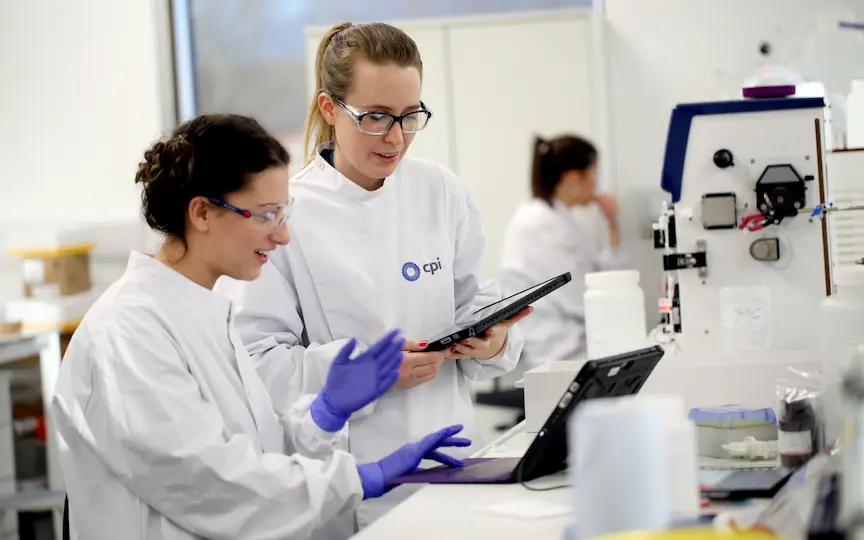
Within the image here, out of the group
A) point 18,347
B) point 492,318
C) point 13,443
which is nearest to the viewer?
point 492,318

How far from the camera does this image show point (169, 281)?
156cm

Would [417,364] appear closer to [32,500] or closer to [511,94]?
[32,500]

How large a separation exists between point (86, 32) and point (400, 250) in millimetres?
3043

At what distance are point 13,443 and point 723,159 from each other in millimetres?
2759

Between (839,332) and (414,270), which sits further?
(414,270)

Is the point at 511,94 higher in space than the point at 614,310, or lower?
higher

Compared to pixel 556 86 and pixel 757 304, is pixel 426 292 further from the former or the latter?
pixel 556 86

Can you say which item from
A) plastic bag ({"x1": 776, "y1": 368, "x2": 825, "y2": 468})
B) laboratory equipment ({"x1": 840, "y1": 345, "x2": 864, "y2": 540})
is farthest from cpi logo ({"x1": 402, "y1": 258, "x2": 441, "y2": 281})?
laboratory equipment ({"x1": 840, "y1": 345, "x2": 864, "y2": 540})

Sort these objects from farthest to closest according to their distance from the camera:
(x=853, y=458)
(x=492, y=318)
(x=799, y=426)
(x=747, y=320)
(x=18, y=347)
→ 1. (x=18, y=347)
2. (x=747, y=320)
3. (x=492, y=318)
4. (x=799, y=426)
5. (x=853, y=458)

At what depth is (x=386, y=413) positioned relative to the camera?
6.42 feet

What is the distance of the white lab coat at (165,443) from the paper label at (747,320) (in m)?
1.03

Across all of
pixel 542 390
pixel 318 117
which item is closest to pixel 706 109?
pixel 542 390

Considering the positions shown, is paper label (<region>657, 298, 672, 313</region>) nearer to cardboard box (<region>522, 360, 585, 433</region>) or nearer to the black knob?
the black knob

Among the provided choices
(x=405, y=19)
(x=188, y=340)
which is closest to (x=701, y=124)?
(x=188, y=340)
